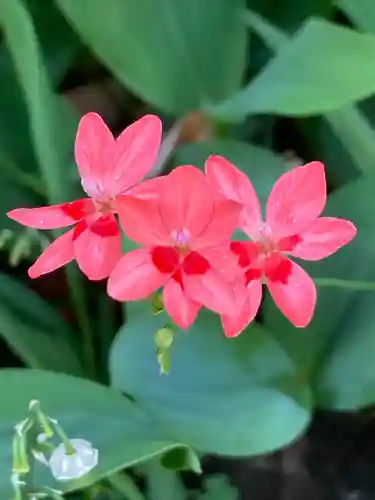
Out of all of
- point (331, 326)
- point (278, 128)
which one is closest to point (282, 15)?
point (278, 128)

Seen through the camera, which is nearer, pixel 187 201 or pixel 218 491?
pixel 187 201

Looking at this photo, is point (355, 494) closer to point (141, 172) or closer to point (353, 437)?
point (353, 437)

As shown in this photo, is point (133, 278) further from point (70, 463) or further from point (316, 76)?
point (316, 76)

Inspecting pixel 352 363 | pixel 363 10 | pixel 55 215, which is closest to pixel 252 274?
pixel 55 215

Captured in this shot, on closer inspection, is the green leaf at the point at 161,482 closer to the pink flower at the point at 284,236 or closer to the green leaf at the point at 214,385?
the green leaf at the point at 214,385

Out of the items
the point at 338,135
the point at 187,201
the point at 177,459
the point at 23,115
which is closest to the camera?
the point at 187,201
